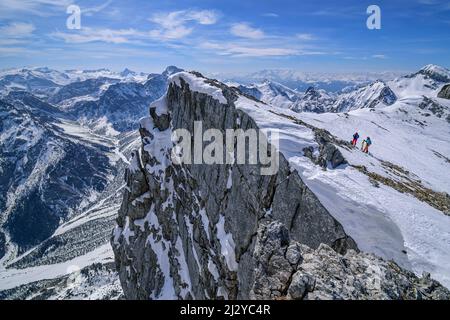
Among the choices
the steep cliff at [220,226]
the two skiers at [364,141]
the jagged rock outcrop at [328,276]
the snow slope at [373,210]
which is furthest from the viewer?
the two skiers at [364,141]

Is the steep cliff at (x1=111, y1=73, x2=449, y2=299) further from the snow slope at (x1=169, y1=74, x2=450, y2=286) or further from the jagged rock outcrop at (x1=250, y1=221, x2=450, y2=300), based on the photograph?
the snow slope at (x1=169, y1=74, x2=450, y2=286)

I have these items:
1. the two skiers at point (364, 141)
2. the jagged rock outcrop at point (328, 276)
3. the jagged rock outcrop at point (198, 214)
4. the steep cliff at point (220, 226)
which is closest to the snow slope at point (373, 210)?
the steep cliff at point (220, 226)

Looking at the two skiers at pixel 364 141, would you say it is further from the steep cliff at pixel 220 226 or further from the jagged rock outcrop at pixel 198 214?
the jagged rock outcrop at pixel 198 214

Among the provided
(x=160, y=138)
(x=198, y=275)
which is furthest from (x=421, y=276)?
(x=160, y=138)

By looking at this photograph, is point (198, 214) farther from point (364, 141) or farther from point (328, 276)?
point (328, 276)
